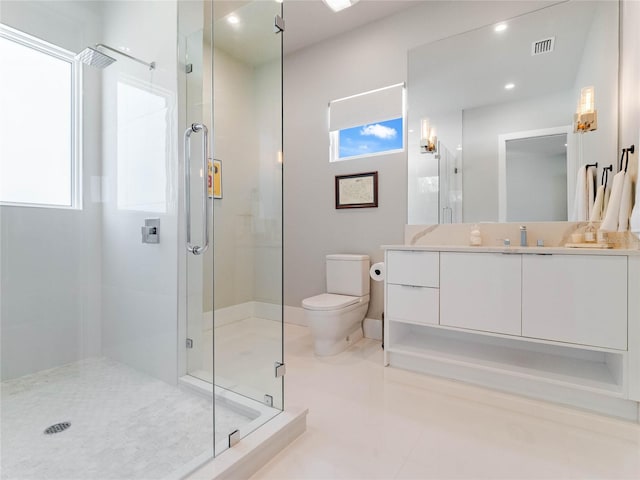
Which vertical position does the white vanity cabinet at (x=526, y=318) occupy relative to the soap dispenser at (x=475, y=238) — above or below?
below

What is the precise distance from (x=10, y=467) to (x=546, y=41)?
3654 millimetres

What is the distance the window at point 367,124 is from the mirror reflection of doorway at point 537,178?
0.88m

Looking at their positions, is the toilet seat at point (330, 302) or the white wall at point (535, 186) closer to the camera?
the white wall at point (535, 186)

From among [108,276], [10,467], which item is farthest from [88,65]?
[10,467]

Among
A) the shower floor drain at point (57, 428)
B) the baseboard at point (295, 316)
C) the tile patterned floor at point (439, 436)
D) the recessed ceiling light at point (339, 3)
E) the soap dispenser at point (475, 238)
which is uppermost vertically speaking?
the recessed ceiling light at point (339, 3)

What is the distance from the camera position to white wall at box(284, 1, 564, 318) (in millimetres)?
2646

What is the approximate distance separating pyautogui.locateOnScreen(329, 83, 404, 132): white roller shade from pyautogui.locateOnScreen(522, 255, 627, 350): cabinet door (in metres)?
1.67

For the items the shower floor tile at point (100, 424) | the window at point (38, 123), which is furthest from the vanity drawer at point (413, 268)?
the window at point (38, 123)

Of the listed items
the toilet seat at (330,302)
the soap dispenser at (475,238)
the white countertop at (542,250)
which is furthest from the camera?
the toilet seat at (330,302)

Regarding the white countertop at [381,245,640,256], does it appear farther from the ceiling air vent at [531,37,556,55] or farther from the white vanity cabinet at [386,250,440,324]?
the ceiling air vent at [531,37,556,55]

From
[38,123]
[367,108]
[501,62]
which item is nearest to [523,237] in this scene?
[501,62]

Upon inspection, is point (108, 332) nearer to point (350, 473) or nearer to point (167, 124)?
point (167, 124)

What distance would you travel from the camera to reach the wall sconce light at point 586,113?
2062 millimetres

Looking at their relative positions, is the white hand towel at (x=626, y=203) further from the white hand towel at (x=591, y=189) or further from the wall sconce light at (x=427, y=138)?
the wall sconce light at (x=427, y=138)
